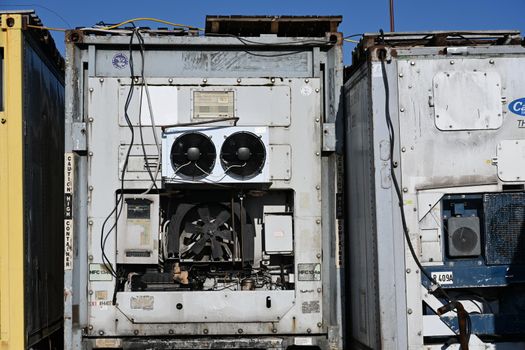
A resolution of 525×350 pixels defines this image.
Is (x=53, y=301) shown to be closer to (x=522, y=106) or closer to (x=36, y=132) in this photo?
(x=36, y=132)

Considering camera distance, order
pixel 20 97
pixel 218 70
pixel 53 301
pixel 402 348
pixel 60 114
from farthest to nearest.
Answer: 1. pixel 60 114
2. pixel 53 301
3. pixel 218 70
4. pixel 20 97
5. pixel 402 348

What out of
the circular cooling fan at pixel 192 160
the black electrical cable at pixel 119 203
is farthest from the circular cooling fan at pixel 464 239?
the black electrical cable at pixel 119 203

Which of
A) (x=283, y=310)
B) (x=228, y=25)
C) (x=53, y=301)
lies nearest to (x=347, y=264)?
(x=283, y=310)

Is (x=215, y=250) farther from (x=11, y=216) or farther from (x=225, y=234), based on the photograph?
(x=11, y=216)

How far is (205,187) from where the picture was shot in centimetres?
570

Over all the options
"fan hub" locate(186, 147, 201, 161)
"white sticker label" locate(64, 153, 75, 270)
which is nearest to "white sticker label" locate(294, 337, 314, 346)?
"fan hub" locate(186, 147, 201, 161)

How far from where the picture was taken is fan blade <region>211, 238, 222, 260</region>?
5.75m

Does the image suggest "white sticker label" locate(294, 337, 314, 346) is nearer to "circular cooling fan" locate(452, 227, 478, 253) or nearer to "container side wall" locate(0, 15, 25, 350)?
"circular cooling fan" locate(452, 227, 478, 253)

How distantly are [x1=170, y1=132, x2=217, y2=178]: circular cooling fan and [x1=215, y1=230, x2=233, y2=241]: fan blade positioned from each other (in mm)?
531

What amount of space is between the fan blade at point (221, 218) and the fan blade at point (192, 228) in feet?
0.41

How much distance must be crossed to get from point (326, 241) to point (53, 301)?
259cm

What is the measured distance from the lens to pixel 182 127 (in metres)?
5.64

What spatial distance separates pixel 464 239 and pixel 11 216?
11.0 ft

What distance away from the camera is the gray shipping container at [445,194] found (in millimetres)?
5039
